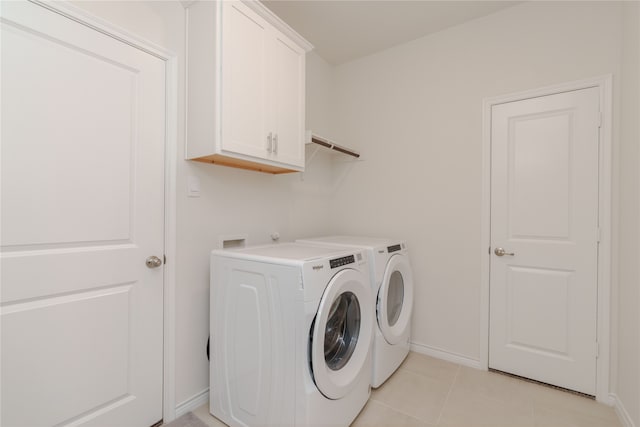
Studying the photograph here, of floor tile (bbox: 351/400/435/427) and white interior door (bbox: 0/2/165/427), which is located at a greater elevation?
white interior door (bbox: 0/2/165/427)

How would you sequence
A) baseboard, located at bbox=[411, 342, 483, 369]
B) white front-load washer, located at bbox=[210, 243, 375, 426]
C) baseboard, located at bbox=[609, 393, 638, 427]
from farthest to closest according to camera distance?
baseboard, located at bbox=[411, 342, 483, 369], baseboard, located at bbox=[609, 393, 638, 427], white front-load washer, located at bbox=[210, 243, 375, 426]

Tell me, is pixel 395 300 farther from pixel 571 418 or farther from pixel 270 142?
pixel 270 142

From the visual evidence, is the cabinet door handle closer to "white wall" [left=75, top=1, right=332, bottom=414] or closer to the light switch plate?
"white wall" [left=75, top=1, right=332, bottom=414]

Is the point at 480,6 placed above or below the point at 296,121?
above

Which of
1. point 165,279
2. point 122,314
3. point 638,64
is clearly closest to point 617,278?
point 638,64

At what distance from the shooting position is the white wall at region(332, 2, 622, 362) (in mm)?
1897

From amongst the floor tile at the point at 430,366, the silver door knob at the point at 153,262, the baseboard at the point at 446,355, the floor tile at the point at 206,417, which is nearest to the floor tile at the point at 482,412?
the floor tile at the point at 430,366

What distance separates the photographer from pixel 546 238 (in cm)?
196

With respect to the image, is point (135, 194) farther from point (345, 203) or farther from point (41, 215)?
point (345, 203)

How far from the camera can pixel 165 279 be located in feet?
5.17

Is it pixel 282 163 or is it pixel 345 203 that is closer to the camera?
pixel 282 163

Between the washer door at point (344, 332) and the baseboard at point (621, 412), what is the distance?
55.6 inches

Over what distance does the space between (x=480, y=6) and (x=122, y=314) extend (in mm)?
2989

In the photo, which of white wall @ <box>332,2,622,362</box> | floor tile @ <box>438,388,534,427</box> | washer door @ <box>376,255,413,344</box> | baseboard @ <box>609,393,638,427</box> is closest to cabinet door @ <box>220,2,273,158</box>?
washer door @ <box>376,255,413,344</box>
